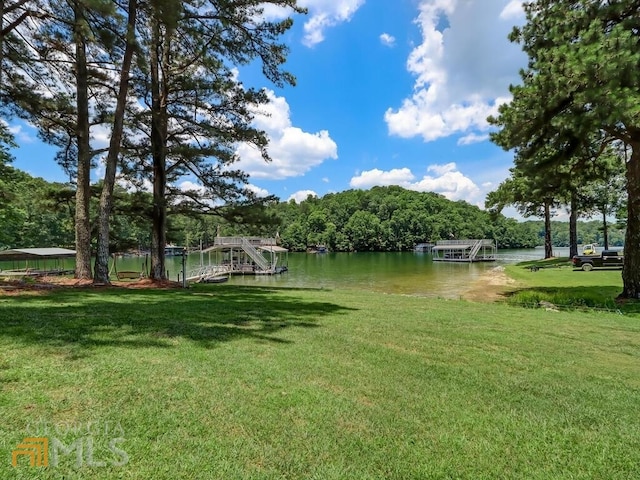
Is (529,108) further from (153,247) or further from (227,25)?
(153,247)

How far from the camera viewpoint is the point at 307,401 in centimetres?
343

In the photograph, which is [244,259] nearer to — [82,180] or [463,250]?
Result: [82,180]

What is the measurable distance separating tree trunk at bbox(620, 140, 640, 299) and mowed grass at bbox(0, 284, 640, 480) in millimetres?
8006

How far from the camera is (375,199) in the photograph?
113 metres

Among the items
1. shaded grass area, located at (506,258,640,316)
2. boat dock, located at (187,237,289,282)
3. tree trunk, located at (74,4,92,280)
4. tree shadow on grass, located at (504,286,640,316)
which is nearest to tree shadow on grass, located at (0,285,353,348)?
tree trunk, located at (74,4,92,280)

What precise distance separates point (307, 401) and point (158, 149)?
13728 millimetres

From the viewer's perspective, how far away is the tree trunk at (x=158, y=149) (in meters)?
14.1

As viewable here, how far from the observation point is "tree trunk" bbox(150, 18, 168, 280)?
14.1 m

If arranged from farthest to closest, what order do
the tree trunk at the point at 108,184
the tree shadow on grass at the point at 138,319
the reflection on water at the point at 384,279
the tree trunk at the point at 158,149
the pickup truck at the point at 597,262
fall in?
1. the pickup truck at the point at 597,262
2. the reflection on water at the point at 384,279
3. the tree trunk at the point at 158,149
4. the tree trunk at the point at 108,184
5. the tree shadow on grass at the point at 138,319

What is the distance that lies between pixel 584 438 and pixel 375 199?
111909mm

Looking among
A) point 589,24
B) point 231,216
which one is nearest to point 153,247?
point 231,216

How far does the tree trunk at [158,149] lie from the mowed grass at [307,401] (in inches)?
351

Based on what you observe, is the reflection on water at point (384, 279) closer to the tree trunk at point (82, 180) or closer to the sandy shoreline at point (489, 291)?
the sandy shoreline at point (489, 291)

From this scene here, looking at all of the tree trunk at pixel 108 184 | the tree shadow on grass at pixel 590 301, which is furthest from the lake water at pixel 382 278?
the tree trunk at pixel 108 184
